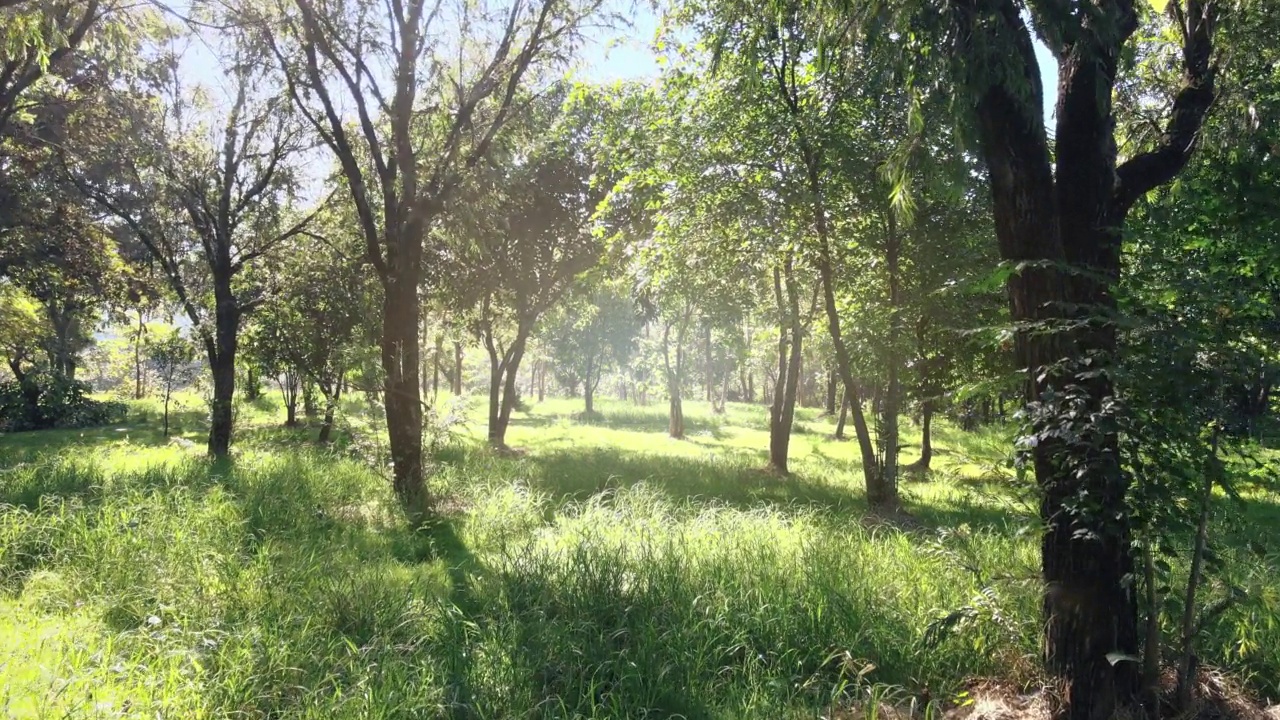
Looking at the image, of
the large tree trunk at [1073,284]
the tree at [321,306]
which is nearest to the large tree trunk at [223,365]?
the tree at [321,306]

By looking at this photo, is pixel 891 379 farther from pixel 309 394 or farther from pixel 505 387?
pixel 309 394

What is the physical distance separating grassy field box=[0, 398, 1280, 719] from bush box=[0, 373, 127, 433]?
13.4m

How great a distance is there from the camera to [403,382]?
845 cm

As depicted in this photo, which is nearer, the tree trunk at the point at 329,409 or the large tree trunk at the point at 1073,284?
the large tree trunk at the point at 1073,284

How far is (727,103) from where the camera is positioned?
8586 mm

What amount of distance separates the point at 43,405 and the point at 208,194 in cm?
1026

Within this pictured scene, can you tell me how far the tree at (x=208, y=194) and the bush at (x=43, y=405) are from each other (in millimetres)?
7082

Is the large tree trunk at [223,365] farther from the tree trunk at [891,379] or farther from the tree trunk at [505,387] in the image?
the tree trunk at [891,379]

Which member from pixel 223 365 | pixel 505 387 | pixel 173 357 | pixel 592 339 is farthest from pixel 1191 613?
pixel 592 339

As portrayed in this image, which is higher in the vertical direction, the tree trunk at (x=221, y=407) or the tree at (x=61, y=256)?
the tree at (x=61, y=256)

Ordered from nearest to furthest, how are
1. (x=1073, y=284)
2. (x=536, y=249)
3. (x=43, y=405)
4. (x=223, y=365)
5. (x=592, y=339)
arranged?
1. (x=1073, y=284)
2. (x=223, y=365)
3. (x=536, y=249)
4. (x=43, y=405)
5. (x=592, y=339)

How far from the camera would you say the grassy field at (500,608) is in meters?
3.42

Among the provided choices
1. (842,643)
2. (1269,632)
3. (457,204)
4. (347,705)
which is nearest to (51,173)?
(457,204)

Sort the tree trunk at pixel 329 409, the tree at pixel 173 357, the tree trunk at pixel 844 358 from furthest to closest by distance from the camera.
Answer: the tree at pixel 173 357, the tree trunk at pixel 329 409, the tree trunk at pixel 844 358
